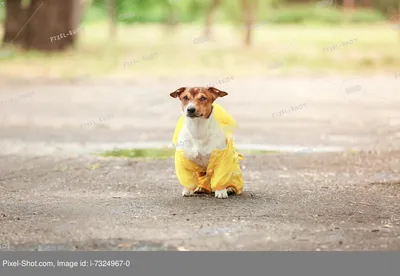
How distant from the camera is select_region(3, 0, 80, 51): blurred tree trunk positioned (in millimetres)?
20828

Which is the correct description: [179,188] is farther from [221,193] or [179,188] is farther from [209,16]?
[209,16]

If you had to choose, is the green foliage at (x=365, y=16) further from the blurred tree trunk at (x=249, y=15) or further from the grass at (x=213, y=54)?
the blurred tree trunk at (x=249, y=15)

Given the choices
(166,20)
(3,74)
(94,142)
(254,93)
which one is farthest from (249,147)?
(166,20)

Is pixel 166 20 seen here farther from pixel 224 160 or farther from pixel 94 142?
pixel 224 160

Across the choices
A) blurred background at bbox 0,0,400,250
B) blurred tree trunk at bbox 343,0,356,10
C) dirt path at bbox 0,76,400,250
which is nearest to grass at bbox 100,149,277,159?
blurred background at bbox 0,0,400,250

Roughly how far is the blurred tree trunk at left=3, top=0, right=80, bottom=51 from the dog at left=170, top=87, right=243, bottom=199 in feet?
47.7

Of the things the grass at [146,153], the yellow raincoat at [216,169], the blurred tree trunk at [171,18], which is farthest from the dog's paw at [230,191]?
the blurred tree trunk at [171,18]

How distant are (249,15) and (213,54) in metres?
4.10

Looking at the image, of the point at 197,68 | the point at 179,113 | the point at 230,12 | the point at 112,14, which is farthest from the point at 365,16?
the point at 179,113

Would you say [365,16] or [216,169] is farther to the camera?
[365,16]

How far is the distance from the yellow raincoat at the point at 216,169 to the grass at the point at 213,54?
36.7 ft

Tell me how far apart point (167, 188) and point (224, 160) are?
0.88 meters

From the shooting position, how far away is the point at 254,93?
1553 centimetres

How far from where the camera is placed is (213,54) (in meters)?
21.9
